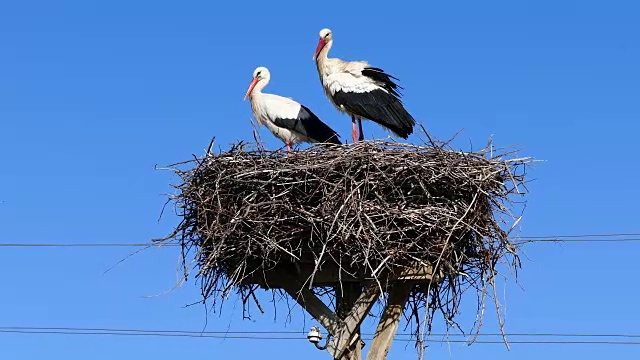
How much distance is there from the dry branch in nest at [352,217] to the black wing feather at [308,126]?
8.24 ft

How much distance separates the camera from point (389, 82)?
977 cm

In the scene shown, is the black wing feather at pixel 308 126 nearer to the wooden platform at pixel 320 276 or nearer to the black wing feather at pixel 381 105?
the black wing feather at pixel 381 105

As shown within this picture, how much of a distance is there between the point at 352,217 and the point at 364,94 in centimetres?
307

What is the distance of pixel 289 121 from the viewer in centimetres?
1002

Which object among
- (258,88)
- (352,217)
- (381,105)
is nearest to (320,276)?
(352,217)

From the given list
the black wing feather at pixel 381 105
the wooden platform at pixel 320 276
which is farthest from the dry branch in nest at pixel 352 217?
the black wing feather at pixel 381 105

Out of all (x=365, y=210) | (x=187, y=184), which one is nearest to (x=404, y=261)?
(x=365, y=210)

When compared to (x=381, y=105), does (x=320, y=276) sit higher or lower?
lower

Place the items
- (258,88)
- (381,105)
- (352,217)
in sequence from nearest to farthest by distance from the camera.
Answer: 1. (352,217)
2. (381,105)
3. (258,88)

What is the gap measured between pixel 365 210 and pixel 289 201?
1.64 ft

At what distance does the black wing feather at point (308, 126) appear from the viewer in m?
9.94

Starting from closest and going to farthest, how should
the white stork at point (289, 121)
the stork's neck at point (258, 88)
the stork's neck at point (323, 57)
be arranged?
the white stork at point (289, 121) → the stork's neck at point (323, 57) → the stork's neck at point (258, 88)

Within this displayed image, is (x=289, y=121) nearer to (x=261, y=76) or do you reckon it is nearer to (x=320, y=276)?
(x=261, y=76)

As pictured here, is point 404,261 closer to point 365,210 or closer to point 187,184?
point 365,210
